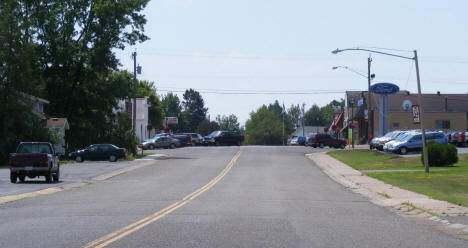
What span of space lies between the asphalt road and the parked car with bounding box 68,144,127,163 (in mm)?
25265

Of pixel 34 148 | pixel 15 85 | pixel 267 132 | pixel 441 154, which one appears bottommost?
pixel 441 154

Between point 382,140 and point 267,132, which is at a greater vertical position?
point 267,132

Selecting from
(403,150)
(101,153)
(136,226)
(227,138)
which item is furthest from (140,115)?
(136,226)

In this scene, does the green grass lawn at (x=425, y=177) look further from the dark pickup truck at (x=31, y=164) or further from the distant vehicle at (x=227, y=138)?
the distant vehicle at (x=227, y=138)

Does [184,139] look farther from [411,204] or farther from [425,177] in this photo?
[411,204]

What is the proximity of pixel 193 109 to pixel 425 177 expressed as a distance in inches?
6493

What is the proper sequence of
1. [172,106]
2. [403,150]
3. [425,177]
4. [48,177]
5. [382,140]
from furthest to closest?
[172,106]
[382,140]
[403,150]
[425,177]
[48,177]

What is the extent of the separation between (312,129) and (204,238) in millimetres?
156194

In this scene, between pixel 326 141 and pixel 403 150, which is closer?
pixel 403 150

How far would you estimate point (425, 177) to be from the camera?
28781mm

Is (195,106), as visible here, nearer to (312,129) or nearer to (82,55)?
(312,129)

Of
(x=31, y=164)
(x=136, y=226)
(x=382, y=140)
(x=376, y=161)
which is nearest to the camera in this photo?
(x=136, y=226)

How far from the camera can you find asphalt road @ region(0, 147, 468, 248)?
10.7 metres

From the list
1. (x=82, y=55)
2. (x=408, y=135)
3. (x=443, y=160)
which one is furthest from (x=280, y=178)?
(x=82, y=55)
